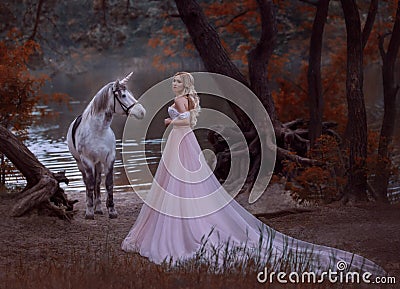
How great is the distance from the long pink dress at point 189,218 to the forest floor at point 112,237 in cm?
36

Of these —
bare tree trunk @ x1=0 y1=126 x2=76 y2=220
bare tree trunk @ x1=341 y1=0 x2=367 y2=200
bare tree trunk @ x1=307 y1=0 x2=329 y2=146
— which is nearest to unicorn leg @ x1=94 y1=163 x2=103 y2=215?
bare tree trunk @ x1=0 y1=126 x2=76 y2=220

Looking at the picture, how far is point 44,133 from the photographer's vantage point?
25.0m

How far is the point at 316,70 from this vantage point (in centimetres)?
1316

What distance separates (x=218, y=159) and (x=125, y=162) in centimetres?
416

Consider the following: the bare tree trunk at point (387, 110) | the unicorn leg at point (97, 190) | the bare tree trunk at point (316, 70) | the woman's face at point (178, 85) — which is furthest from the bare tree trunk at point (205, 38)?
the woman's face at point (178, 85)

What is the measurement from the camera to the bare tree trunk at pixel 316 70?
12906mm

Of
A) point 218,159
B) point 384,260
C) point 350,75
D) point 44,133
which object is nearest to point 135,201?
point 218,159

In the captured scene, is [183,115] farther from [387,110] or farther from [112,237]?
[387,110]

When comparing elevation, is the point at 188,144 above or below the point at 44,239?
above

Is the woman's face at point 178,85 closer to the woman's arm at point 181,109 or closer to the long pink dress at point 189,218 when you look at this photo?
the woman's arm at point 181,109

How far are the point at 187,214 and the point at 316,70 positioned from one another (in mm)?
6269

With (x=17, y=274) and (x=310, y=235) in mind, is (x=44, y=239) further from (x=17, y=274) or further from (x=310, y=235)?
(x=310, y=235)

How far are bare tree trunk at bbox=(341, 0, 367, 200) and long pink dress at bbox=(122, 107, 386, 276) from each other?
3.65 m

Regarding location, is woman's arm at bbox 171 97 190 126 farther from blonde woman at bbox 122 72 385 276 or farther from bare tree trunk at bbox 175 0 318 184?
bare tree trunk at bbox 175 0 318 184
